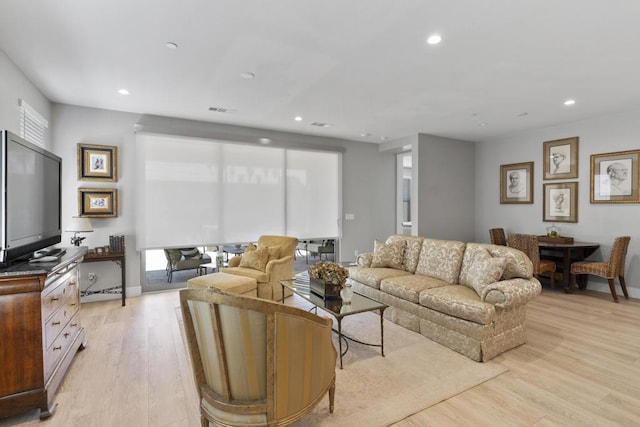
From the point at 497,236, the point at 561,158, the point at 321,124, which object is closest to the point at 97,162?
the point at 321,124

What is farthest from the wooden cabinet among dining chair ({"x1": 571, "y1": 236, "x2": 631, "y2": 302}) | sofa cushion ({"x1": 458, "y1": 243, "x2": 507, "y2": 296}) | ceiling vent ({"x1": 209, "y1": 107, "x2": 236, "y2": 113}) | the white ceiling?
dining chair ({"x1": 571, "y1": 236, "x2": 631, "y2": 302})

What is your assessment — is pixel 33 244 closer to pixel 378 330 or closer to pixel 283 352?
pixel 283 352

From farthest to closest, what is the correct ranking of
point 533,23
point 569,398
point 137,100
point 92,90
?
point 137,100 → point 92,90 → point 533,23 → point 569,398

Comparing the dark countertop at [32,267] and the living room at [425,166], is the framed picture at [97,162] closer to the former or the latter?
the living room at [425,166]

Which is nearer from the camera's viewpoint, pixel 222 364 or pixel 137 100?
pixel 222 364

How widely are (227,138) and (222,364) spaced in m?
4.41

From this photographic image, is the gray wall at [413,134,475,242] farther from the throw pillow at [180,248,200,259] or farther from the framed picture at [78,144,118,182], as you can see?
the framed picture at [78,144,118,182]

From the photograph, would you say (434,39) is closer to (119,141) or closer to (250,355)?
(250,355)

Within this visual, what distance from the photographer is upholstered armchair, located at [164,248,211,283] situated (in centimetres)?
520

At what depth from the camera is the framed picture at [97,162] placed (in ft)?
14.9

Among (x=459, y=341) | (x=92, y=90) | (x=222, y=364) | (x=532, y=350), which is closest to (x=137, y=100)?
(x=92, y=90)

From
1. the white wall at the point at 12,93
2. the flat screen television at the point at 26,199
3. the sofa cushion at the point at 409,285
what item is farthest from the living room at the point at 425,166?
the sofa cushion at the point at 409,285

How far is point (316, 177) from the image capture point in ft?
21.1

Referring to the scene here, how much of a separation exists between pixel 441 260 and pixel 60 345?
3.66 metres
